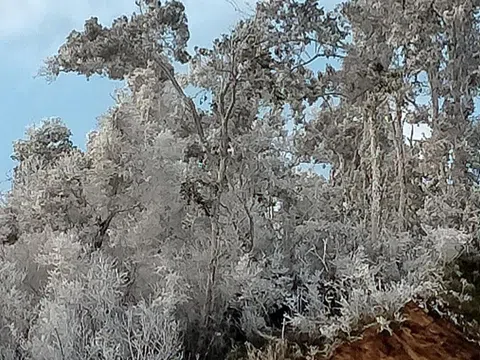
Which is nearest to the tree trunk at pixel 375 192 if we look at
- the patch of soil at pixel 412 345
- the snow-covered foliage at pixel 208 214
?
the snow-covered foliage at pixel 208 214

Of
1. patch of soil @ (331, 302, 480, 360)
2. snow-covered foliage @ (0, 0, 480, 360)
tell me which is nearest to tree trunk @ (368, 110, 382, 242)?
snow-covered foliage @ (0, 0, 480, 360)

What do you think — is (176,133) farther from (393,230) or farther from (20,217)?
(393,230)

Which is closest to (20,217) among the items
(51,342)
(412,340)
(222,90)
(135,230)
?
(135,230)

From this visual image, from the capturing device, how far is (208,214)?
833 centimetres

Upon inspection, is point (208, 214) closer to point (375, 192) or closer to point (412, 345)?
point (375, 192)

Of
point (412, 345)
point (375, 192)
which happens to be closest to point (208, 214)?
point (375, 192)

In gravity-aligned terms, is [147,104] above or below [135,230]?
above

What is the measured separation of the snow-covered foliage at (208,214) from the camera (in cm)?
711

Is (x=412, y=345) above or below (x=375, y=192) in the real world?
below

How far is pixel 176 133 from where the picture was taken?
→ 31.7 ft

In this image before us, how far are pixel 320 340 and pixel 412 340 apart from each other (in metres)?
0.87

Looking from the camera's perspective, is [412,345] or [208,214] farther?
[208,214]

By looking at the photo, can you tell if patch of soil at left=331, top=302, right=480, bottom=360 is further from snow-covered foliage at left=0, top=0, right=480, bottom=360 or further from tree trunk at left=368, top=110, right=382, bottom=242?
tree trunk at left=368, top=110, right=382, bottom=242

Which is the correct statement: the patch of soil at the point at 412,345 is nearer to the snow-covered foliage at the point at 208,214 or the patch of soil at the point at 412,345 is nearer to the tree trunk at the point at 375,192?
the snow-covered foliage at the point at 208,214
